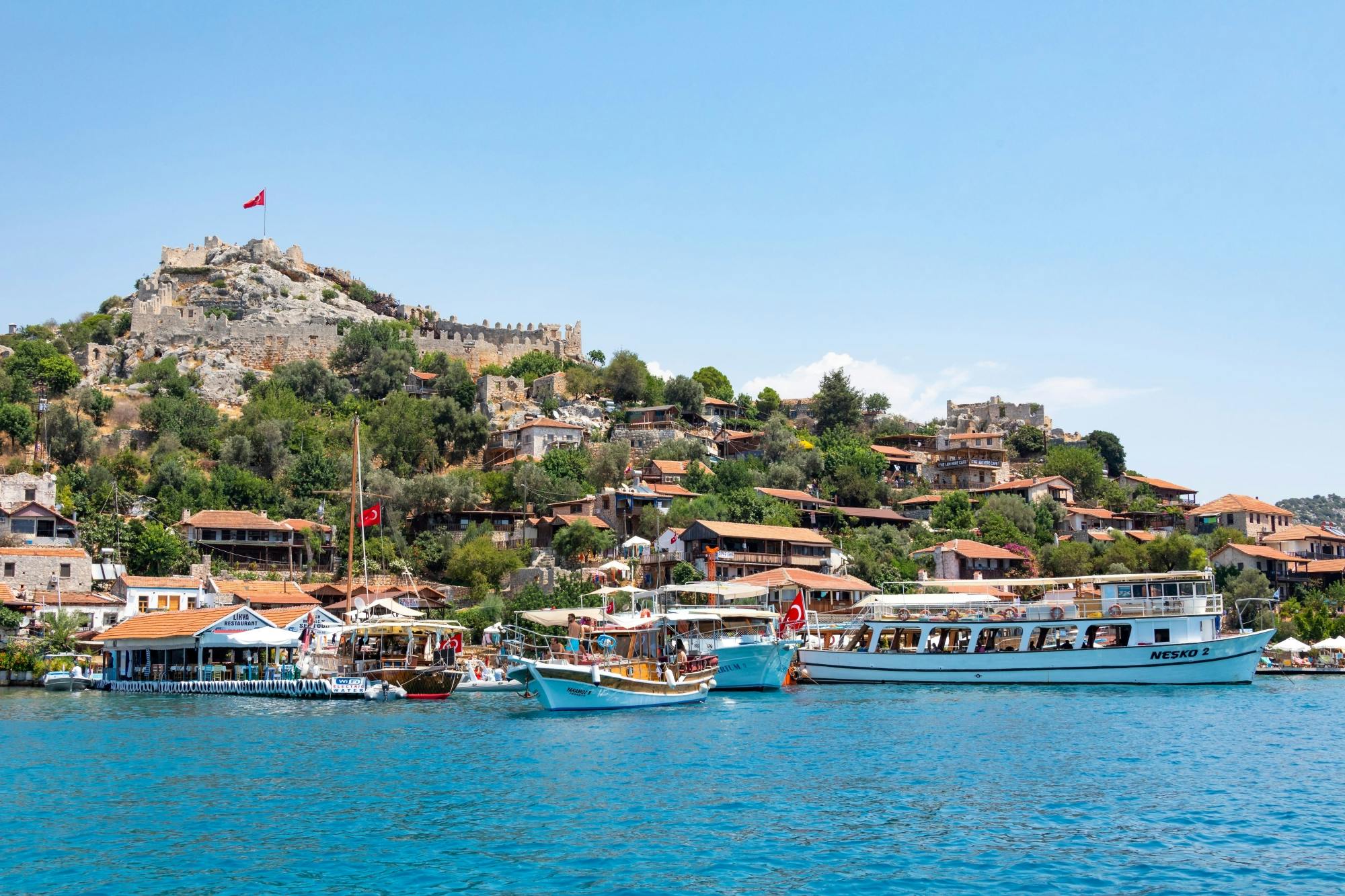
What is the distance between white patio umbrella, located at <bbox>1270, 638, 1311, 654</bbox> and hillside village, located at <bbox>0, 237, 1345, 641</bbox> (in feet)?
13.0

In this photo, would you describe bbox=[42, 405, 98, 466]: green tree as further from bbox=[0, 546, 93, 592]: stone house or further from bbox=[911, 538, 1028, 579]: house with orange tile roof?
bbox=[911, 538, 1028, 579]: house with orange tile roof

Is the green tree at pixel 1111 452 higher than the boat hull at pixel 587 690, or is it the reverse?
the green tree at pixel 1111 452

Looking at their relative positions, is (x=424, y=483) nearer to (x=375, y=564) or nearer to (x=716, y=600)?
(x=375, y=564)

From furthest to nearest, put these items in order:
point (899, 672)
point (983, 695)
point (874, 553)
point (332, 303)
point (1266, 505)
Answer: point (332, 303) → point (1266, 505) → point (874, 553) → point (899, 672) → point (983, 695)

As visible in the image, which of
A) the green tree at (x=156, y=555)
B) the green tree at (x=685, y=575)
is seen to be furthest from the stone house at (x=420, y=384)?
the green tree at (x=685, y=575)

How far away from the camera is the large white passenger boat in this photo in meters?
Result: 41.5

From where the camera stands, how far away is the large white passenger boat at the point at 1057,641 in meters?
41.5

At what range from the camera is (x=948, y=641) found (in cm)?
4419

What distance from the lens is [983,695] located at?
38281mm

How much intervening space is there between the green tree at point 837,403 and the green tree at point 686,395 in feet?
30.8

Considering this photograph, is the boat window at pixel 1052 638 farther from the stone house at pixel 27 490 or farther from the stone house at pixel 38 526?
the stone house at pixel 27 490

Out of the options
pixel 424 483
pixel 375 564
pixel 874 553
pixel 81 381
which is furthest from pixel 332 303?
pixel 874 553

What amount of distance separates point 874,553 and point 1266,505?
96.8ft

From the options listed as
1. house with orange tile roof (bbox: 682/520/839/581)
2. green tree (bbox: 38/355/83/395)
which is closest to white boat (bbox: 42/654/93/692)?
house with orange tile roof (bbox: 682/520/839/581)
